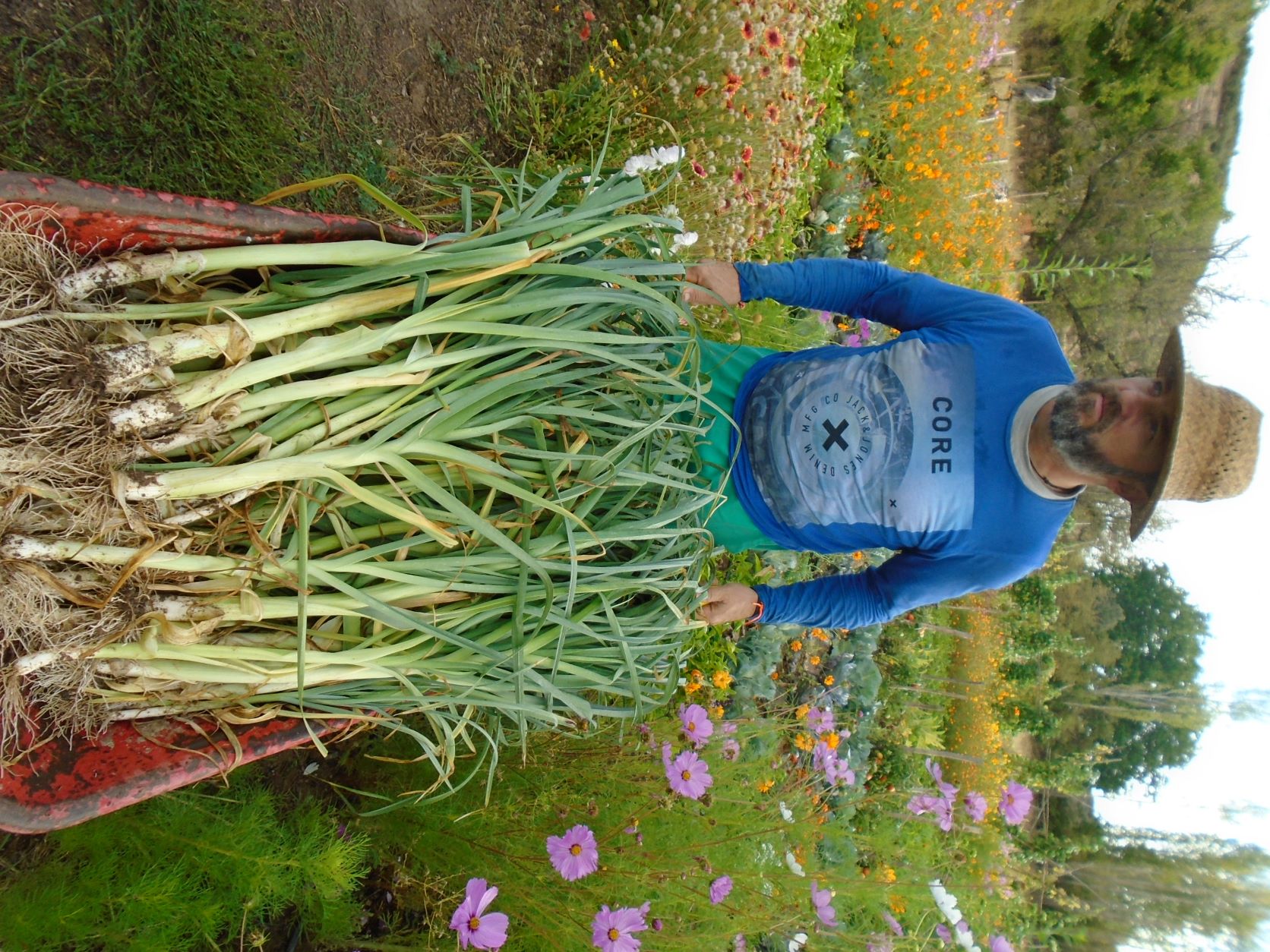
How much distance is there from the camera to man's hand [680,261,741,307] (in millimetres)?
1663

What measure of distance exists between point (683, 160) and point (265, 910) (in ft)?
8.83

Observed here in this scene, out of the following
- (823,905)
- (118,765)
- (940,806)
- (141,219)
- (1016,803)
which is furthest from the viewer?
(1016,803)

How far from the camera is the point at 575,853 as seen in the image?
1677 millimetres

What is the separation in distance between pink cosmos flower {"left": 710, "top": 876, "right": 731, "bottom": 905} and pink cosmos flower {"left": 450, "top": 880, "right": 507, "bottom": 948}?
0.62m

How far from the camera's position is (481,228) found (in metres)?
1.16

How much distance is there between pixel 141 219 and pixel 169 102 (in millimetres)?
955

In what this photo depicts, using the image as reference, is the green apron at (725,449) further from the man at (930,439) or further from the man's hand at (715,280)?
the man's hand at (715,280)

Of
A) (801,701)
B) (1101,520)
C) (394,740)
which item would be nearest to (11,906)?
(394,740)

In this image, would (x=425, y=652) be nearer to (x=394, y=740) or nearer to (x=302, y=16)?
(x=394, y=740)

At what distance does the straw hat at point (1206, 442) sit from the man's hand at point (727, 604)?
33.8 inches

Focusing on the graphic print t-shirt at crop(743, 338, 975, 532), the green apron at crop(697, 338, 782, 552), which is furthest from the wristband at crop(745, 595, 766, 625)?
the graphic print t-shirt at crop(743, 338, 975, 532)

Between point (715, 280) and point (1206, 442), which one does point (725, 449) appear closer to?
point (715, 280)

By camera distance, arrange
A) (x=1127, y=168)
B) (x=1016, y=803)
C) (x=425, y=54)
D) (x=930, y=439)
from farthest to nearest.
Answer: (x=1127, y=168)
(x=1016, y=803)
(x=425, y=54)
(x=930, y=439)

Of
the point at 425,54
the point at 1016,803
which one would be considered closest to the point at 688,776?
the point at 425,54
